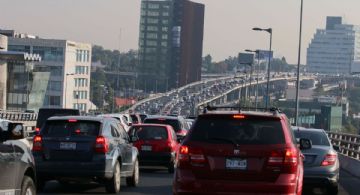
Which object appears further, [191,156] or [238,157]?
[191,156]

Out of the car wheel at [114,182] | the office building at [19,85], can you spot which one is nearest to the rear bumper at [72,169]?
the car wheel at [114,182]

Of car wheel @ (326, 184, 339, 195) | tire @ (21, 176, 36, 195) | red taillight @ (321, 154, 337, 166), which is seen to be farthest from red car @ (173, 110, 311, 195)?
car wheel @ (326, 184, 339, 195)

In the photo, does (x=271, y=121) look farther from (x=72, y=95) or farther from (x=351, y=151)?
(x=72, y=95)

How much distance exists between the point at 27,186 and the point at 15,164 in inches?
25.7

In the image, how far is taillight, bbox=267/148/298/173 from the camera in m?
12.6

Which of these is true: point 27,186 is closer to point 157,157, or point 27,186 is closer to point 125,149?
point 125,149

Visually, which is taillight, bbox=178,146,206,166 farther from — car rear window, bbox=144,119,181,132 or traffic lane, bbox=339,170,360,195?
car rear window, bbox=144,119,181,132

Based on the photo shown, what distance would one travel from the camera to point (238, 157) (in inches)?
497

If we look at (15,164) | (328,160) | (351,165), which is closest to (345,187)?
(328,160)

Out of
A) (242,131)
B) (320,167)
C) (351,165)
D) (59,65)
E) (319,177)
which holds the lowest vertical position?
(351,165)

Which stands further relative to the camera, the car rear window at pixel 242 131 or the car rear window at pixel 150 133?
the car rear window at pixel 150 133

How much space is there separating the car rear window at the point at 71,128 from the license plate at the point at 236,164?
5.60m

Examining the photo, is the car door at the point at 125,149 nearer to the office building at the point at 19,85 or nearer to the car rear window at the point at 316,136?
the car rear window at the point at 316,136

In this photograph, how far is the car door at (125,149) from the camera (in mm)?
19141
